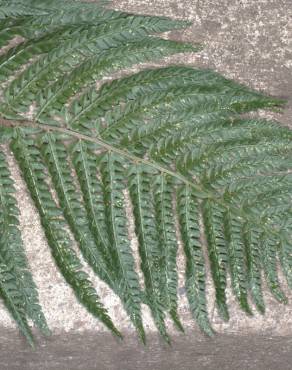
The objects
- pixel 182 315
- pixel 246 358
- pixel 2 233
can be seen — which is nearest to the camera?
pixel 2 233

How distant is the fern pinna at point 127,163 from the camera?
203 cm

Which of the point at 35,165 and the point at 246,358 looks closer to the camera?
the point at 35,165

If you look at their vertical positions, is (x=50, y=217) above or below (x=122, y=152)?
below

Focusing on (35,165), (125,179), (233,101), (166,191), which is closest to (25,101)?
(35,165)

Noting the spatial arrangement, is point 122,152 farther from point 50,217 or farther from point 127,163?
point 50,217

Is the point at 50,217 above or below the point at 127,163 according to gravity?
below

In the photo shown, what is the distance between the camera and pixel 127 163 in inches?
81.2

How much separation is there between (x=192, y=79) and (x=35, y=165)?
0.59m

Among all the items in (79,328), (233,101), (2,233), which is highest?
(233,101)

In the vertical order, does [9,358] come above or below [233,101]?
below

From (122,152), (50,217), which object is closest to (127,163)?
(122,152)

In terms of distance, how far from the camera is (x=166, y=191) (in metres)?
2.04

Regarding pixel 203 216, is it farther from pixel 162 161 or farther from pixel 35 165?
pixel 35 165

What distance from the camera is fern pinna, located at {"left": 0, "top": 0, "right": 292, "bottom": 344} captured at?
6.64 feet
